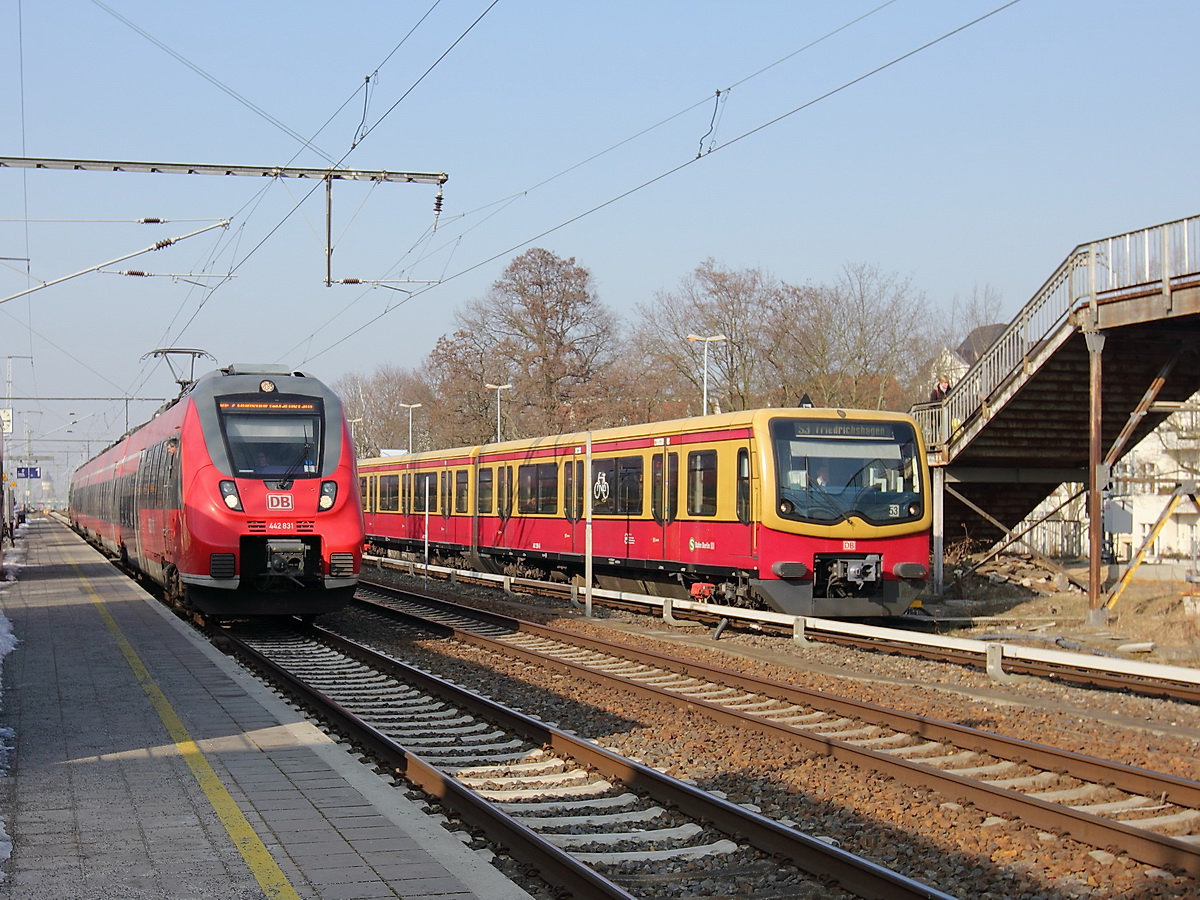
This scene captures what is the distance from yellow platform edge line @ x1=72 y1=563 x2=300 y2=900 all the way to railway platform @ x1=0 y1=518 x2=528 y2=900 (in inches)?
0.5

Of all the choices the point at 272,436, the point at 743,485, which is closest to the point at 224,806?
the point at 272,436

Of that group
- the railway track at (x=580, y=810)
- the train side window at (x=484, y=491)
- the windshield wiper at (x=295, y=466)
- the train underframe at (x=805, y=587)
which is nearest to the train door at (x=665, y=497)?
the train underframe at (x=805, y=587)

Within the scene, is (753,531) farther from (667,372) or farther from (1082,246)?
(667,372)

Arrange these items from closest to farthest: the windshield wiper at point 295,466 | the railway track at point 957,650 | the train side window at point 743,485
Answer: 1. the railway track at point 957,650
2. the windshield wiper at point 295,466
3. the train side window at point 743,485

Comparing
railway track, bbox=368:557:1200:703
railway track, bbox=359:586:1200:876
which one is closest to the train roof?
railway track, bbox=368:557:1200:703

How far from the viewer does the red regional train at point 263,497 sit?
52.6 ft

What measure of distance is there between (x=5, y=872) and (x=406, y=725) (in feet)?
15.7

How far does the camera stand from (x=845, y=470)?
56.0 ft

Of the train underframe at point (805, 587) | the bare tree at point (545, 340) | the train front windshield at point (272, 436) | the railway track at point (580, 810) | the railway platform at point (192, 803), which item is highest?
the bare tree at point (545, 340)

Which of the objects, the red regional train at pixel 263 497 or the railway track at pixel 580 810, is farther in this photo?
the red regional train at pixel 263 497

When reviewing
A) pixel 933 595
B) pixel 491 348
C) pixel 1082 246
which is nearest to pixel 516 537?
pixel 933 595

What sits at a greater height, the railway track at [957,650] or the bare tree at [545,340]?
the bare tree at [545,340]

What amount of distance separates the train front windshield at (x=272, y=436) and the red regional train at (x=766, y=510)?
5612 millimetres

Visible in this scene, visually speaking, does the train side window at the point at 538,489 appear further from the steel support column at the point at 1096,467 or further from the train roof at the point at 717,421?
the steel support column at the point at 1096,467
